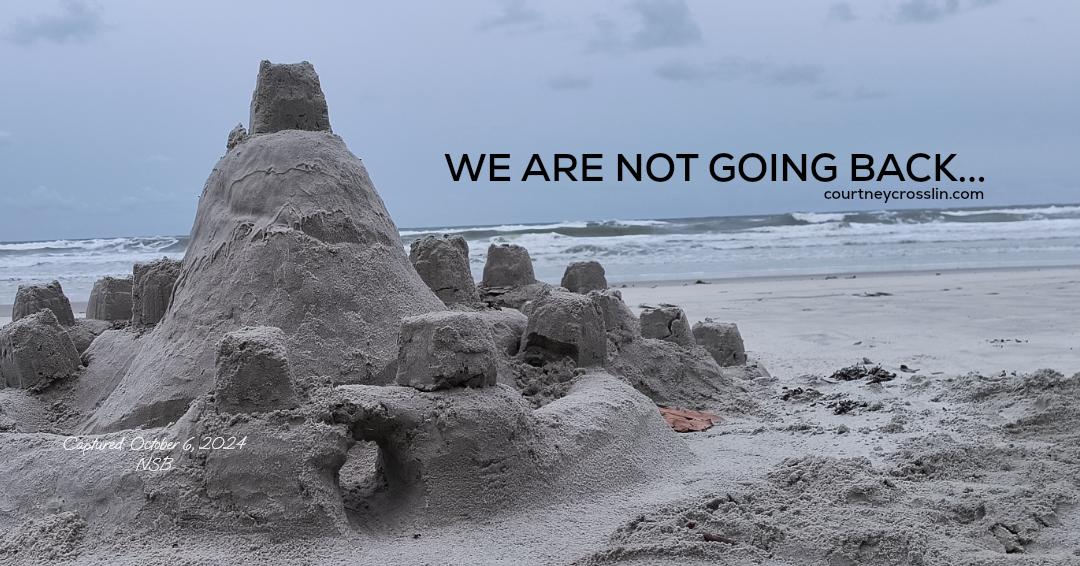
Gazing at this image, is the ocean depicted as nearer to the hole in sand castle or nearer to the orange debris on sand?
the orange debris on sand

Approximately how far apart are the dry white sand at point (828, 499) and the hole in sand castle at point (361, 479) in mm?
270

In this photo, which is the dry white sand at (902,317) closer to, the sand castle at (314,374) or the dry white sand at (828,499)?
the dry white sand at (828,499)

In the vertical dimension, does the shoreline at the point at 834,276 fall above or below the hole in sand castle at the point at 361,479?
below

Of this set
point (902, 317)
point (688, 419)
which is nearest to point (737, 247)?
point (902, 317)

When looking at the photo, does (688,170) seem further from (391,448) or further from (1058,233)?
(1058,233)

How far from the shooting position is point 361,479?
3430mm

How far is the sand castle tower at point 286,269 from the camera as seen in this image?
11.9 feet

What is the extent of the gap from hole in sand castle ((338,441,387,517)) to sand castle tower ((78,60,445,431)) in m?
0.33

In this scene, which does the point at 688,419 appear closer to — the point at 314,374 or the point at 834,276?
the point at 314,374

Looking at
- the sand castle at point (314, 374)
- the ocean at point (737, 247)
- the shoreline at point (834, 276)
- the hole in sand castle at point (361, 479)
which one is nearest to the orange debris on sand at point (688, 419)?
the sand castle at point (314, 374)

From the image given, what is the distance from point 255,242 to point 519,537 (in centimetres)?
192

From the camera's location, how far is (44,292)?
5.07 meters

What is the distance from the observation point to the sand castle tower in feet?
11.9

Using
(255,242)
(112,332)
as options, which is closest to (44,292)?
(112,332)
